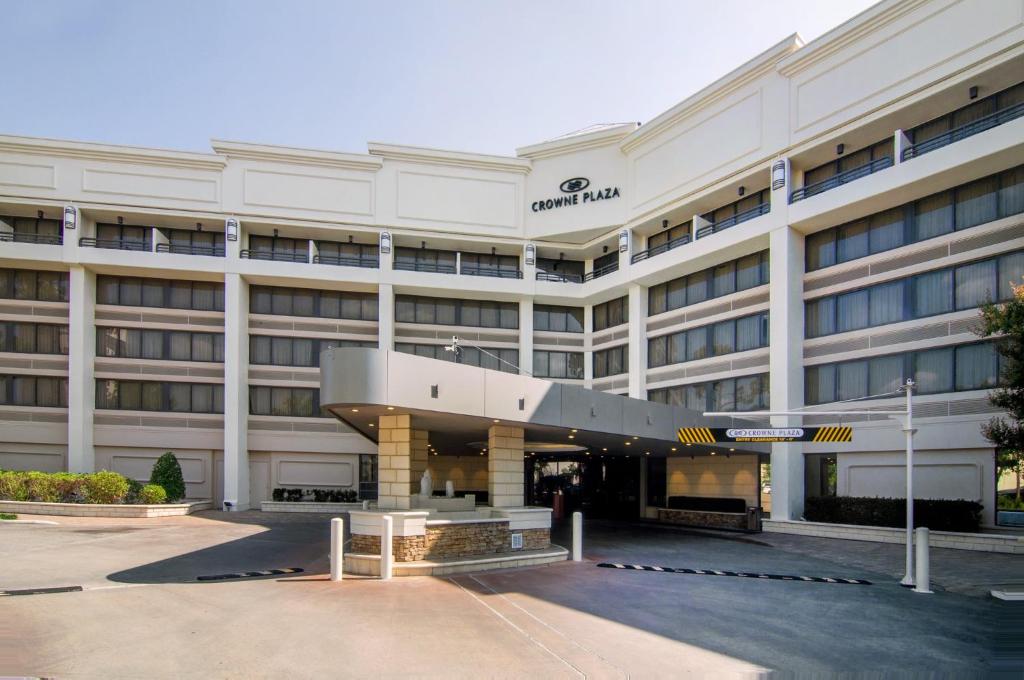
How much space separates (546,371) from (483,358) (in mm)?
3802

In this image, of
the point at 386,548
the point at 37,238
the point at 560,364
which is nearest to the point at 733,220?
the point at 560,364

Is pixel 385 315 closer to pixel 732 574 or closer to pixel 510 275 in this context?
pixel 510 275

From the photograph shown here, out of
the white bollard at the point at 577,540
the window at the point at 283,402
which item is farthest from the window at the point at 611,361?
the white bollard at the point at 577,540

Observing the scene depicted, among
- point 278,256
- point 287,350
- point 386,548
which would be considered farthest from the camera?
point 278,256

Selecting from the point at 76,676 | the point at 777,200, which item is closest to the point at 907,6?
the point at 777,200

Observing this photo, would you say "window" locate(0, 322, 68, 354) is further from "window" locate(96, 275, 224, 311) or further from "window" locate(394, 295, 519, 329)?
"window" locate(394, 295, 519, 329)

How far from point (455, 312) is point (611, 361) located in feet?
31.2

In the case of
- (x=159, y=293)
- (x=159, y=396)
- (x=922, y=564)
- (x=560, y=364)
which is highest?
(x=159, y=293)

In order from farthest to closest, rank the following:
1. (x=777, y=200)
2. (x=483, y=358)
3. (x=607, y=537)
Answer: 1. (x=483, y=358)
2. (x=777, y=200)
3. (x=607, y=537)

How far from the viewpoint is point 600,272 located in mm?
42844

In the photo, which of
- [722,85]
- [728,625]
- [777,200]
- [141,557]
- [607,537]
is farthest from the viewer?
[722,85]

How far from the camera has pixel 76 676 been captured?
9742mm

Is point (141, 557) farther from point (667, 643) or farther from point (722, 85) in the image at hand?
point (722, 85)

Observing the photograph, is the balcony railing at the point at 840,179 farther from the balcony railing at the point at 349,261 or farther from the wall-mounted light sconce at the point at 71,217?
the wall-mounted light sconce at the point at 71,217
